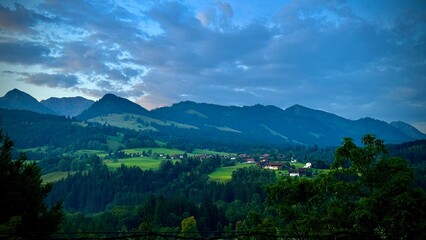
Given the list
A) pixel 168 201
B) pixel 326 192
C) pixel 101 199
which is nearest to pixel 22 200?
pixel 326 192

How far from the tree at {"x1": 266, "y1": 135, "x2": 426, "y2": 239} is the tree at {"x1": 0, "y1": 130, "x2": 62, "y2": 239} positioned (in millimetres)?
16271

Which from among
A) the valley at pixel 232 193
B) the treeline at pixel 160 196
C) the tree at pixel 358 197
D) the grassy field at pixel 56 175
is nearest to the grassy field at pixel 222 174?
the valley at pixel 232 193

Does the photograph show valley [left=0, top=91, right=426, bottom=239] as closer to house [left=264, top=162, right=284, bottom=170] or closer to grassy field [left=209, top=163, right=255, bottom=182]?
grassy field [left=209, top=163, right=255, bottom=182]

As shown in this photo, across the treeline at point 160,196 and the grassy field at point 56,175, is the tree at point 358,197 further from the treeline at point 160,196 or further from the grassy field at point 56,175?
the grassy field at point 56,175

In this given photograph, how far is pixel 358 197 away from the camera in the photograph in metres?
16.7

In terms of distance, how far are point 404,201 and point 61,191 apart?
174m

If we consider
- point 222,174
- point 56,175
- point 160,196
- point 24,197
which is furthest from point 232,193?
point 56,175

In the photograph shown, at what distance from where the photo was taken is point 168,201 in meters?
111

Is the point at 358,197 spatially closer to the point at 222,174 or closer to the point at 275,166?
the point at 222,174

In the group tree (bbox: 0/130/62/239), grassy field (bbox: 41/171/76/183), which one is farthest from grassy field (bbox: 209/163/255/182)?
tree (bbox: 0/130/62/239)

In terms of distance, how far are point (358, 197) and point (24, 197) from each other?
21.5 m

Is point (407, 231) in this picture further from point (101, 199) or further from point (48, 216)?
Answer: point (101, 199)

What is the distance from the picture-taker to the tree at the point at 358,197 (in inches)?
550

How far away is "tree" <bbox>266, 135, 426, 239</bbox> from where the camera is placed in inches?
550
